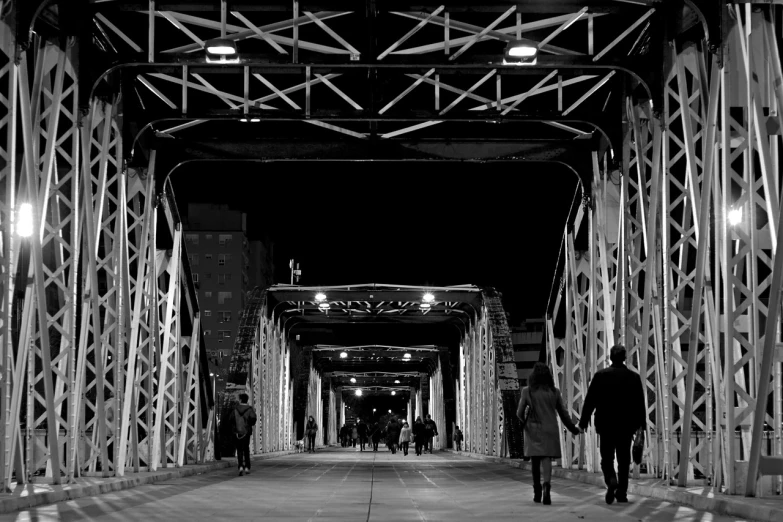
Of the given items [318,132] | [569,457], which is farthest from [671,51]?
[569,457]

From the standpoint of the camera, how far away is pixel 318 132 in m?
22.5

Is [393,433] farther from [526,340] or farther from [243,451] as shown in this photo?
[526,340]

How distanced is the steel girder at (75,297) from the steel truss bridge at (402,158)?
46 millimetres

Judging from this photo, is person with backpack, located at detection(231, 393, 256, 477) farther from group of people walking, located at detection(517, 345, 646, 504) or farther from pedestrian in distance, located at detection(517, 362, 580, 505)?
group of people walking, located at detection(517, 345, 646, 504)

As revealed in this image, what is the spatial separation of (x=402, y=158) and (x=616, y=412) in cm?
1002

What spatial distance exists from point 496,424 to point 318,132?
1681 cm

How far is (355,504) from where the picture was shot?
45.4 feet

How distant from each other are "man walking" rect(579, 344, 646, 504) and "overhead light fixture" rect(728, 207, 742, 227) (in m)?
1.85

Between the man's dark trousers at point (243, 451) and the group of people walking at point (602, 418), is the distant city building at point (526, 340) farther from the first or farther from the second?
the group of people walking at point (602, 418)

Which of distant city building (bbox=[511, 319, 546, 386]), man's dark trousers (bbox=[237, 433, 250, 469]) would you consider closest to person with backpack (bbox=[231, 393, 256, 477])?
man's dark trousers (bbox=[237, 433, 250, 469])

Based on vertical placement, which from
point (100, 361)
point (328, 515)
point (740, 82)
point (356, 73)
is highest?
point (356, 73)

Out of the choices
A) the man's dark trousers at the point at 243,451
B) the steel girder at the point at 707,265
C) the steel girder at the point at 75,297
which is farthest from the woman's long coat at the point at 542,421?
the man's dark trousers at the point at 243,451

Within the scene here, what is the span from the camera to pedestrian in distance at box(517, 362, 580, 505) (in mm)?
13320

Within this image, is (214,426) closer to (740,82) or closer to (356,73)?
(356,73)
